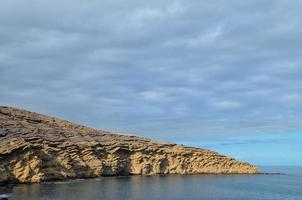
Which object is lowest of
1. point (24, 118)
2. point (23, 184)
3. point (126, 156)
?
point (23, 184)

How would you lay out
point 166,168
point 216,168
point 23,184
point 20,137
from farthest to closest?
point 216,168 → point 166,168 → point 20,137 → point 23,184

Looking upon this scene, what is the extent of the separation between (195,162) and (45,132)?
49.2 meters

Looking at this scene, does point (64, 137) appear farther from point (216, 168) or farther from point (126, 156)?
point (216, 168)

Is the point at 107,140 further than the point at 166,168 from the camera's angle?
No

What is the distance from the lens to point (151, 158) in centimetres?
12812

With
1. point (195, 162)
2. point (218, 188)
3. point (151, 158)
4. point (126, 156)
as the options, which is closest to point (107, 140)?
point (126, 156)

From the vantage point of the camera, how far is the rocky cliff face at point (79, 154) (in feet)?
286

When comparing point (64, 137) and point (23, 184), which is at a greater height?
point (64, 137)

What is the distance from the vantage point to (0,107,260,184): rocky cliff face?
87250 mm

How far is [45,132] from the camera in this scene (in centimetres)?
10675

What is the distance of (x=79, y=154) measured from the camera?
354 ft

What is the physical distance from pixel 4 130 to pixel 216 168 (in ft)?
229

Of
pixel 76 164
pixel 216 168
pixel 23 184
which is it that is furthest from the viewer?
pixel 216 168

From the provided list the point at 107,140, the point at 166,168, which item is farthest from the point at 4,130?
the point at 166,168
